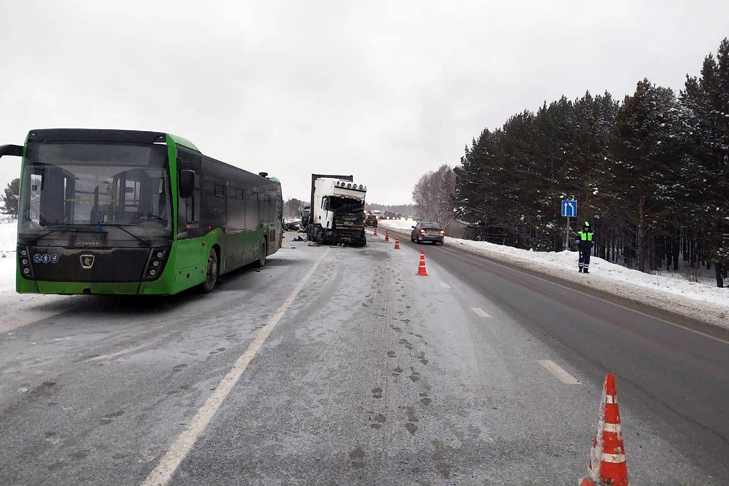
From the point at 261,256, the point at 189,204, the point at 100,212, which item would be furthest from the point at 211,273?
the point at 261,256

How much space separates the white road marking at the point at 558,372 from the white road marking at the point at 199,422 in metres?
3.38

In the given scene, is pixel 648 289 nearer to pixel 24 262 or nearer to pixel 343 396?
pixel 343 396


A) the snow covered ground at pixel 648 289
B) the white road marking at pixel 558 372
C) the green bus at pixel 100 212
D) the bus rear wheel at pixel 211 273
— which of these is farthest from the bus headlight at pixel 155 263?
the snow covered ground at pixel 648 289

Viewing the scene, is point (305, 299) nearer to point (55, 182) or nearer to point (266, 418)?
point (55, 182)

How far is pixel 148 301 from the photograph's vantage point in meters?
9.56

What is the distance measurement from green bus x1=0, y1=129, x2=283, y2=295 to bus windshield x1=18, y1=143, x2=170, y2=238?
0.05 ft

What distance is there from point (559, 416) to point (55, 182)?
26.3 ft

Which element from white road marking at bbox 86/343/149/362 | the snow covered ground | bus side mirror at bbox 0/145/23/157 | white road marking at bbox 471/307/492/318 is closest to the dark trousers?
the snow covered ground

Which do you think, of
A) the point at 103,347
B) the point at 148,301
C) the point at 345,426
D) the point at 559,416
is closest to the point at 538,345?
the point at 559,416

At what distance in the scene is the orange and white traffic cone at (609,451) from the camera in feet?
8.58

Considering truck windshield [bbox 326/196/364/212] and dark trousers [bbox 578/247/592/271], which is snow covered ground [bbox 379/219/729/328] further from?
truck windshield [bbox 326/196/364/212]

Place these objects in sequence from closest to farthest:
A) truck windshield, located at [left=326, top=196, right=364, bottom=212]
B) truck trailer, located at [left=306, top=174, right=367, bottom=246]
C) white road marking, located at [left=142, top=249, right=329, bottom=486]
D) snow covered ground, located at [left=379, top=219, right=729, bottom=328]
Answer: white road marking, located at [left=142, top=249, right=329, bottom=486] → snow covered ground, located at [left=379, top=219, right=729, bottom=328] → truck trailer, located at [left=306, top=174, right=367, bottom=246] → truck windshield, located at [left=326, top=196, right=364, bottom=212]

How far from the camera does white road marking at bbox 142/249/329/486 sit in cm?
304

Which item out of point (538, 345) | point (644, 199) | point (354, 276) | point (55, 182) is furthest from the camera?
point (644, 199)
